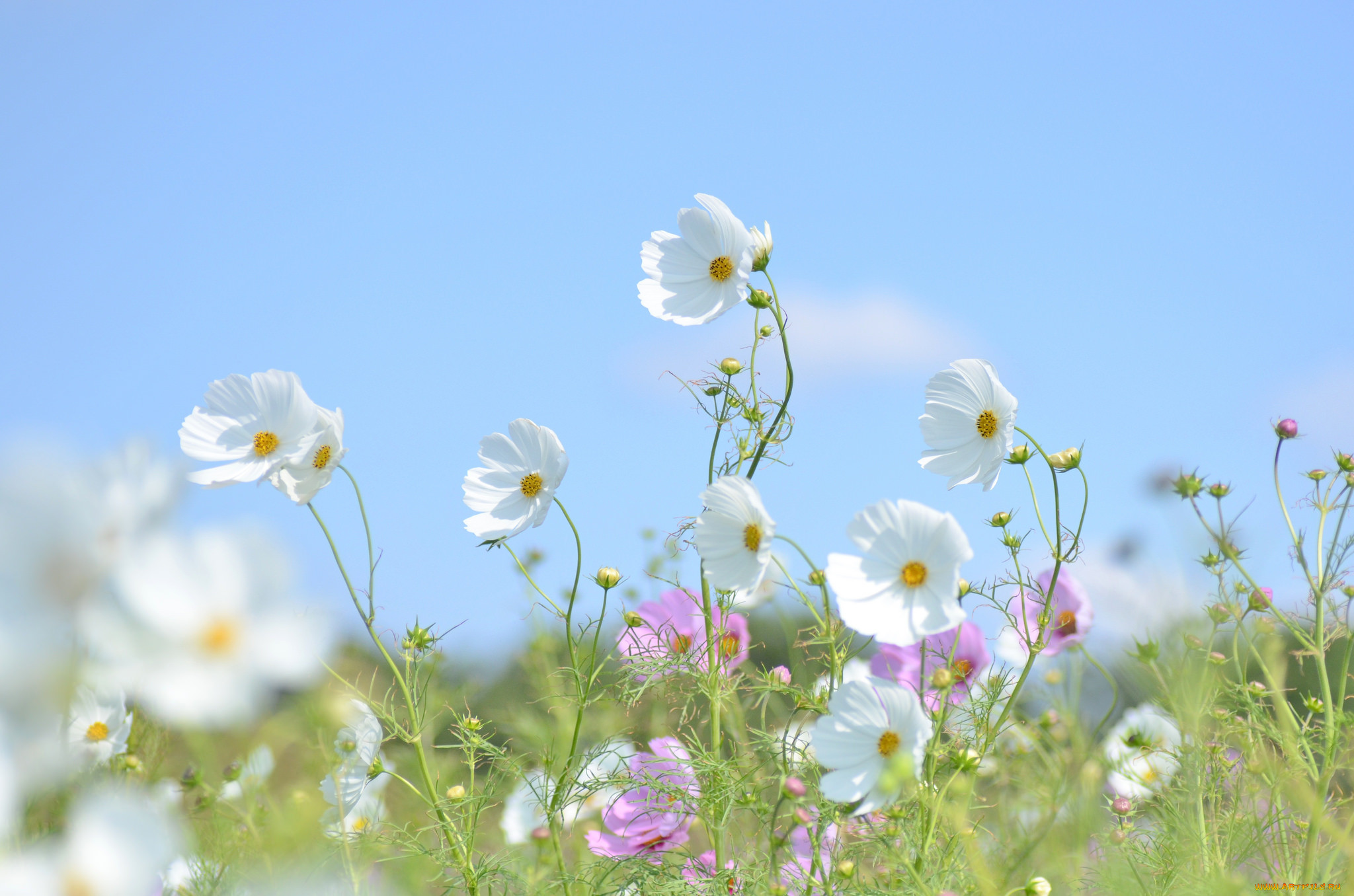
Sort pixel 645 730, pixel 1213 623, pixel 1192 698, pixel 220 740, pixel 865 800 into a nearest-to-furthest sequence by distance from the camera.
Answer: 1. pixel 865 800
2. pixel 1192 698
3. pixel 1213 623
4. pixel 645 730
5. pixel 220 740

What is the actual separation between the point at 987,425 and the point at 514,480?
529mm

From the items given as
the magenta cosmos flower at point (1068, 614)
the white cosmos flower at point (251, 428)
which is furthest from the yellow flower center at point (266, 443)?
the magenta cosmos flower at point (1068, 614)

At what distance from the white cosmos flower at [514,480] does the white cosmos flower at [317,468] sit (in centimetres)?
16

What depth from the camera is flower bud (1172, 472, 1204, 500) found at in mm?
1119

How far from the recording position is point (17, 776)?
11.6 inches

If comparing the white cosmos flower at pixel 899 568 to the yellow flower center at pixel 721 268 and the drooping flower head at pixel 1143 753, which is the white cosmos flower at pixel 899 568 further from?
the drooping flower head at pixel 1143 753

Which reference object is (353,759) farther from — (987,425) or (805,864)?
(987,425)

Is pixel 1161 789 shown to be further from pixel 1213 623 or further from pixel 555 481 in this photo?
pixel 555 481

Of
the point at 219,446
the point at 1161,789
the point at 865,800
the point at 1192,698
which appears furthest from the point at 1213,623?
the point at 219,446

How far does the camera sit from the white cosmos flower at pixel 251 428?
998 mm

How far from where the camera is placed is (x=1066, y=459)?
100 cm

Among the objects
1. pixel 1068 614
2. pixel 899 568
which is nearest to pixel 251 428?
pixel 899 568

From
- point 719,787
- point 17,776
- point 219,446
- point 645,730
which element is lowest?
point 645,730

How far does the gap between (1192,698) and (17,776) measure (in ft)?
3.25
